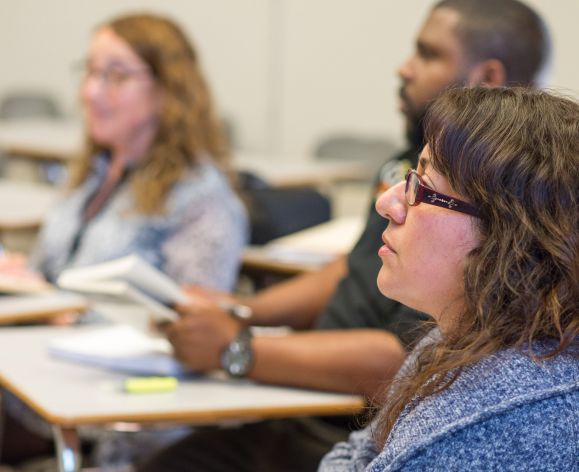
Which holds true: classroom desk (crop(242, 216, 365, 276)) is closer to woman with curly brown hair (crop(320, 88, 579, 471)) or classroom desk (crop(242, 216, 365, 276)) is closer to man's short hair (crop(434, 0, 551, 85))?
man's short hair (crop(434, 0, 551, 85))

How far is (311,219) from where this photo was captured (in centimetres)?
348

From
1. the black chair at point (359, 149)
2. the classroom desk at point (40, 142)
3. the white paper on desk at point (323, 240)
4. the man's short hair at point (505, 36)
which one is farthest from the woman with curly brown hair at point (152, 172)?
the black chair at point (359, 149)

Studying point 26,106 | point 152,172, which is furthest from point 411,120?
point 26,106

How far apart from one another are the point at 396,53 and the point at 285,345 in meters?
4.38

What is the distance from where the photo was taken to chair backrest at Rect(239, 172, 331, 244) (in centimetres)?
317

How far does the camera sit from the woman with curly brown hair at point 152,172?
2.60 m

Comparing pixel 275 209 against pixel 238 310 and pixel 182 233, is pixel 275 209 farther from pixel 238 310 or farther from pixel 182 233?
pixel 238 310

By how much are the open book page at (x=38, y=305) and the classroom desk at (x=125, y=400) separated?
0.95ft

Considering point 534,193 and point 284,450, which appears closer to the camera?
point 534,193

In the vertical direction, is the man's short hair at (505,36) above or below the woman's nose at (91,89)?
above

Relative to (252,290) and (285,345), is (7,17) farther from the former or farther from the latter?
(285,345)

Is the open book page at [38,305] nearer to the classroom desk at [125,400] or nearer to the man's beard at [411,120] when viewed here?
the classroom desk at [125,400]

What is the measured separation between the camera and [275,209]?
3250 mm

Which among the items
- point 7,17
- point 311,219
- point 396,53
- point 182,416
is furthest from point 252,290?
point 7,17
